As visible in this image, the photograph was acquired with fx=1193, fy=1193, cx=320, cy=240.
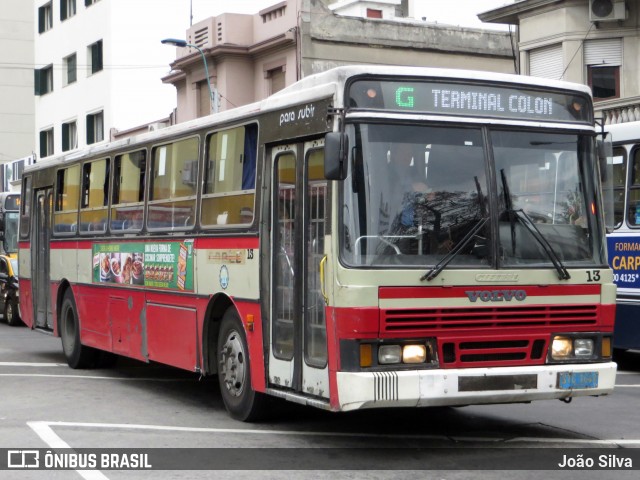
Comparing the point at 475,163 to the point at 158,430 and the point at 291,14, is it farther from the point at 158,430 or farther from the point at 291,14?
the point at 291,14

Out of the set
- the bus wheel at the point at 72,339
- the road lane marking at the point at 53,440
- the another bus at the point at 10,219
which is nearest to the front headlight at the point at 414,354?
the road lane marking at the point at 53,440

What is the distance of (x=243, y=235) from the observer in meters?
10.7

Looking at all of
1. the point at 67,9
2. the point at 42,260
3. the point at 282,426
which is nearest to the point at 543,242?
the point at 282,426

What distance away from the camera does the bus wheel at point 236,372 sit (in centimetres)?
1061

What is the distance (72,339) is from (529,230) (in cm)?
822

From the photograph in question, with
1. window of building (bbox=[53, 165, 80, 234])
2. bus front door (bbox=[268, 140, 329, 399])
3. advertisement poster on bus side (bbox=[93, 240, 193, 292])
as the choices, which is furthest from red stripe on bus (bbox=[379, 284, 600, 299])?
window of building (bbox=[53, 165, 80, 234])

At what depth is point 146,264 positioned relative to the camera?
43.0ft

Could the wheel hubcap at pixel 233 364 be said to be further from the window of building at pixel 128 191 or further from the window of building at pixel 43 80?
the window of building at pixel 43 80

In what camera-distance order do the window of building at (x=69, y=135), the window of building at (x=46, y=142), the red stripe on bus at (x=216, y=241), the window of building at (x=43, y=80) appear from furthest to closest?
1. the window of building at (x=43, y=80)
2. the window of building at (x=46, y=142)
3. the window of building at (x=69, y=135)
4. the red stripe on bus at (x=216, y=241)

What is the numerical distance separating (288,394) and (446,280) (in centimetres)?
173

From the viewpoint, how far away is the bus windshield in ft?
29.0

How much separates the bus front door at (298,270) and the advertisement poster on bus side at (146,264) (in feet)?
6.51

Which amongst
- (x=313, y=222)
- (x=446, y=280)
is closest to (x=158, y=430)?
(x=313, y=222)

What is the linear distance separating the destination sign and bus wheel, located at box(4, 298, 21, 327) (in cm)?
1807
